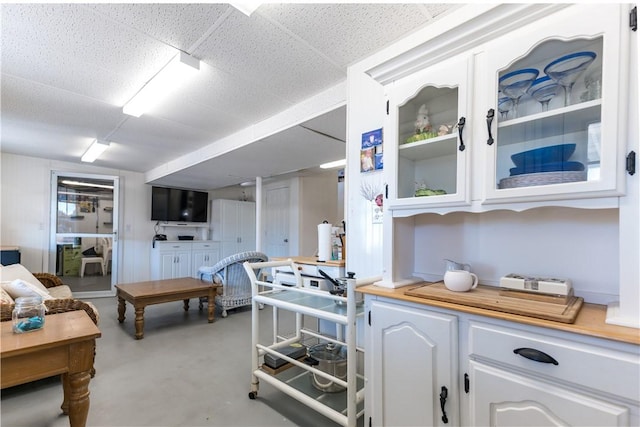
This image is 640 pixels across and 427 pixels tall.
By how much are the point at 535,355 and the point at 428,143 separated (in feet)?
3.25

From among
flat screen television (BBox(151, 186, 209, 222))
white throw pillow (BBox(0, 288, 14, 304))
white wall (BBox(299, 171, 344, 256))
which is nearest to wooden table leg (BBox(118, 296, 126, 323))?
white throw pillow (BBox(0, 288, 14, 304))

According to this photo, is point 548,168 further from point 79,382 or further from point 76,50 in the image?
point 76,50

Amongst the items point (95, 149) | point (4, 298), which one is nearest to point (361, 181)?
point (4, 298)

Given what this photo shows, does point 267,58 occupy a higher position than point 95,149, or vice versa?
point 267,58

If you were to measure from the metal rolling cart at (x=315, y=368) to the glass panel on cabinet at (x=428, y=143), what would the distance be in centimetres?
62

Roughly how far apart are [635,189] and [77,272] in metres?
6.84

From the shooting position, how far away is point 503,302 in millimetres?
1095

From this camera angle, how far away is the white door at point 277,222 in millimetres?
6234

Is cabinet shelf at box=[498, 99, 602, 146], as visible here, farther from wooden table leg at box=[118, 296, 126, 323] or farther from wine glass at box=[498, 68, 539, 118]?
wooden table leg at box=[118, 296, 126, 323]

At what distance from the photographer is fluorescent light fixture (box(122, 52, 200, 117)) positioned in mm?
1887

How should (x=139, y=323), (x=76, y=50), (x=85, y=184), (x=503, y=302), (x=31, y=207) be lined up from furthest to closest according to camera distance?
(x=85, y=184), (x=31, y=207), (x=139, y=323), (x=76, y=50), (x=503, y=302)

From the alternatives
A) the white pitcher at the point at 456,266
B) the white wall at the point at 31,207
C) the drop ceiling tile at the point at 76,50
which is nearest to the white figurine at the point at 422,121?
the white pitcher at the point at 456,266

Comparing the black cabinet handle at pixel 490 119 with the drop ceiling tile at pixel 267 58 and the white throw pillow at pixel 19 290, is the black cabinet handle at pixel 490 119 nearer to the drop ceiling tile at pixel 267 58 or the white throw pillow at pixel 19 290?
the drop ceiling tile at pixel 267 58

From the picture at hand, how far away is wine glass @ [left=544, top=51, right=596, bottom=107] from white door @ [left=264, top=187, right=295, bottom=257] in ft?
17.5
